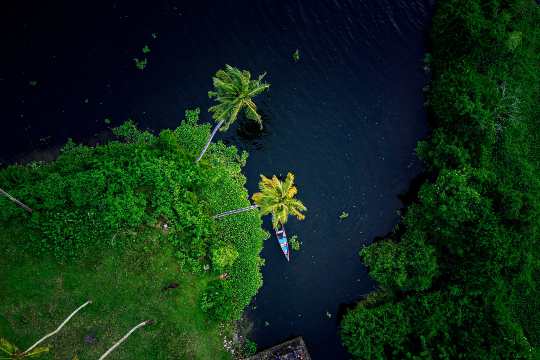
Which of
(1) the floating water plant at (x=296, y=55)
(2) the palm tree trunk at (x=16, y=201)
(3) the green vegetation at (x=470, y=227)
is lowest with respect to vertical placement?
(3) the green vegetation at (x=470, y=227)

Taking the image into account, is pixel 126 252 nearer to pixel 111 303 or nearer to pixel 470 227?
pixel 111 303

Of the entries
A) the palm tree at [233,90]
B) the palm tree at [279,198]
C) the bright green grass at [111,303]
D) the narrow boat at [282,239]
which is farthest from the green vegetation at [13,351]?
the palm tree at [233,90]

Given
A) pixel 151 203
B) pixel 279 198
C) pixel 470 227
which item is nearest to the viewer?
pixel 279 198

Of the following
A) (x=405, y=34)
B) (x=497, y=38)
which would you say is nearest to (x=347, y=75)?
(x=405, y=34)

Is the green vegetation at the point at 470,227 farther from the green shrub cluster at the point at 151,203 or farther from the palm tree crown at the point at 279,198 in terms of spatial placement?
the green shrub cluster at the point at 151,203

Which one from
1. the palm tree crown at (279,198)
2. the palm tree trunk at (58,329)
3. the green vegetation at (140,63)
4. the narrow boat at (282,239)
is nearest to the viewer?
the palm tree trunk at (58,329)

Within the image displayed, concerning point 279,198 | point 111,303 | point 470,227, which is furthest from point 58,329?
point 470,227

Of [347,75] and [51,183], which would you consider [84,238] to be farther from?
[347,75]
